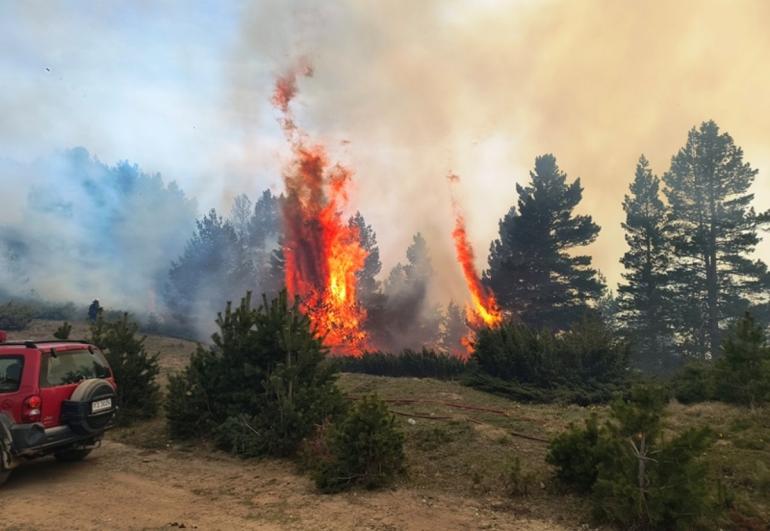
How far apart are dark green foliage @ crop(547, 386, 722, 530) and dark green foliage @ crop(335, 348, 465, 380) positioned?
1621 centimetres

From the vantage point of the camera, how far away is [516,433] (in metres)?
11.3

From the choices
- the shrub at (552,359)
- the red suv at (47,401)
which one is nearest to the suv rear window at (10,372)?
the red suv at (47,401)

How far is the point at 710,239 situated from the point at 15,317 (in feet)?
171

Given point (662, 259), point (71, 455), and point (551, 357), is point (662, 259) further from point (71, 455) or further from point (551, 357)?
point (71, 455)

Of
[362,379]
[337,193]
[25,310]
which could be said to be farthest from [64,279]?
[362,379]

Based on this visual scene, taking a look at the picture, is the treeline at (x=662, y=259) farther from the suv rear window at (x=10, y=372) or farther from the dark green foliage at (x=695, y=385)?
the suv rear window at (x=10, y=372)

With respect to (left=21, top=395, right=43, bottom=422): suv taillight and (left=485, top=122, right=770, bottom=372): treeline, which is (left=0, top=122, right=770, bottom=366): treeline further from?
(left=21, top=395, right=43, bottom=422): suv taillight

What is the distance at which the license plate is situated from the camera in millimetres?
9351

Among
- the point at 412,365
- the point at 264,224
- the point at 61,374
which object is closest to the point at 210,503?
the point at 61,374

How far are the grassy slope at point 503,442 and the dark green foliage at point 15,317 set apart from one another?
26773mm

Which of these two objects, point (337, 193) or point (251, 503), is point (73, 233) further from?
point (251, 503)

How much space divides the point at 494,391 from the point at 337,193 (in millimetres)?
28309

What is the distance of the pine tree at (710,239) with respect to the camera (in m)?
39.7

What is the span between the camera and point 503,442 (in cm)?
1039
